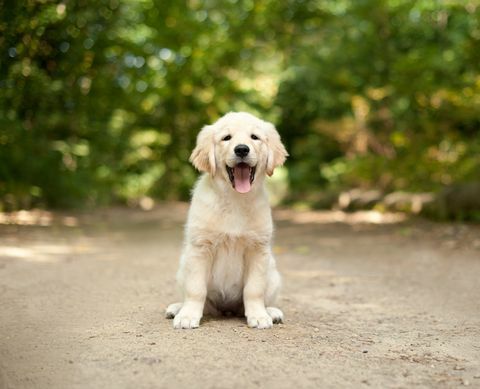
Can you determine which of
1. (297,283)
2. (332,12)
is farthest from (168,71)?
(297,283)

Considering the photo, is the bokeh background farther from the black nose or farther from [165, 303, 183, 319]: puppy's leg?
[165, 303, 183, 319]: puppy's leg

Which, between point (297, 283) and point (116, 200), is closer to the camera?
point (297, 283)

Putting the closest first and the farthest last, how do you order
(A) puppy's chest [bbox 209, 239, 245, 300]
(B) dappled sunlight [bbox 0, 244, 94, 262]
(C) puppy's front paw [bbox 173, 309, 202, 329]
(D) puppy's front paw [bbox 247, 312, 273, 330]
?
(C) puppy's front paw [bbox 173, 309, 202, 329], (D) puppy's front paw [bbox 247, 312, 273, 330], (A) puppy's chest [bbox 209, 239, 245, 300], (B) dappled sunlight [bbox 0, 244, 94, 262]

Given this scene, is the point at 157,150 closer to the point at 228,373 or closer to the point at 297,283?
the point at 297,283

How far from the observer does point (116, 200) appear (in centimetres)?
1831

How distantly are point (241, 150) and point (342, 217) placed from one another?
10.2 meters

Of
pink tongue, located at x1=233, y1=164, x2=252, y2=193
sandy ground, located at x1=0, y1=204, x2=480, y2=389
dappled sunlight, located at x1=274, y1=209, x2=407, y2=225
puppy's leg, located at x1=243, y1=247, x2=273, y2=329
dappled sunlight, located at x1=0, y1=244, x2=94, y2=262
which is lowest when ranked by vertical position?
dappled sunlight, located at x1=274, y1=209, x2=407, y2=225

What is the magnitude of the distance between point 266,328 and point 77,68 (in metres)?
9.51

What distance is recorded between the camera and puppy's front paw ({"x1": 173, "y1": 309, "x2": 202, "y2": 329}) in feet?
12.2

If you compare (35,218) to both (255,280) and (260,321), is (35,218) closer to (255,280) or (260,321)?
(255,280)

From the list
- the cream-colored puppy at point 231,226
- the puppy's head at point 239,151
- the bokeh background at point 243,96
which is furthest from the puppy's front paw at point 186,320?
the bokeh background at point 243,96

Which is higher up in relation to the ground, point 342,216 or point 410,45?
point 410,45

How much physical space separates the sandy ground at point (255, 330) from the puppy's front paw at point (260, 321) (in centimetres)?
6

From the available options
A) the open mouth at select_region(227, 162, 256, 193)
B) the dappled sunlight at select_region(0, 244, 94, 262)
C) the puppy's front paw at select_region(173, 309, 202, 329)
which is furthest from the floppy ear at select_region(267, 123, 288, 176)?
the dappled sunlight at select_region(0, 244, 94, 262)
